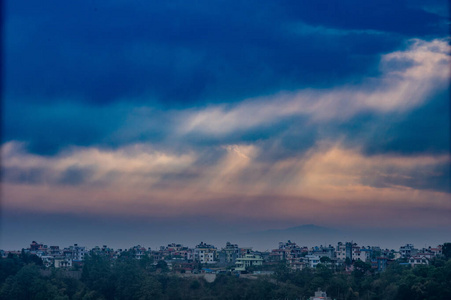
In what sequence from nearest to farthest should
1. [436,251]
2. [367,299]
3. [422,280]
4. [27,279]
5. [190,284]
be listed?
[422,280]
[367,299]
[27,279]
[190,284]
[436,251]

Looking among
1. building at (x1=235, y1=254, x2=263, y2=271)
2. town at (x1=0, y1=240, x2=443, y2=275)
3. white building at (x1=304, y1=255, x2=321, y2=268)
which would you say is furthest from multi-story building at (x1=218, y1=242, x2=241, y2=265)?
white building at (x1=304, y1=255, x2=321, y2=268)

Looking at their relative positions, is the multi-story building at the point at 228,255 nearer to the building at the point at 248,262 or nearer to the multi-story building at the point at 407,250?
the building at the point at 248,262

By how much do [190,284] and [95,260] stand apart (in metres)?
5.86

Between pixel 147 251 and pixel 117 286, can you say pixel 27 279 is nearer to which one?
pixel 117 286

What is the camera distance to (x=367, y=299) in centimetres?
1652

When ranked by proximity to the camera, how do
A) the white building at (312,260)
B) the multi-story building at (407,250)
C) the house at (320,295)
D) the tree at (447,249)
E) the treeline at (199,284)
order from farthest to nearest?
the multi-story building at (407,250) → the white building at (312,260) → the tree at (447,249) → the treeline at (199,284) → the house at (320,295)

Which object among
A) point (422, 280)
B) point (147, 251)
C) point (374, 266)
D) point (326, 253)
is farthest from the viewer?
point (147, 251)

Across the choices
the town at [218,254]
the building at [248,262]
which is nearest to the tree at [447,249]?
the town at [218,254]

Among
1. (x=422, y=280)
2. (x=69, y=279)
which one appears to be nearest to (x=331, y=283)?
(x=422, y=280)

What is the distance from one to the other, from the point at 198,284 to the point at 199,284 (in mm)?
86

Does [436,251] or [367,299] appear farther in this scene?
[436,251]

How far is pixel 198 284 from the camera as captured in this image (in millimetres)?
19938

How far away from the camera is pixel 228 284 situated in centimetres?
1923

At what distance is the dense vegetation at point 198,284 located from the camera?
56.6 feet
